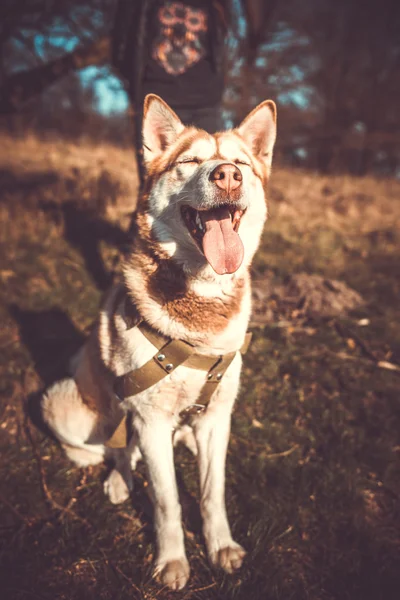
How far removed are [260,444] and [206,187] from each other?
1798 millimetres

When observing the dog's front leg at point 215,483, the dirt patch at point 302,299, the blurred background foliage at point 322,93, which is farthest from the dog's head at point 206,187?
the blurred background foliage at point 322,93

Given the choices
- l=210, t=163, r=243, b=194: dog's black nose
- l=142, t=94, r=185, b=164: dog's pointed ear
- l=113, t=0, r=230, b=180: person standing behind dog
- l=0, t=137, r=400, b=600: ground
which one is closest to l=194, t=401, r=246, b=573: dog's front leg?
l=0, t=137, r=400, b=600: ground

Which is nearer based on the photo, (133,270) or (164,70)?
(133,270)

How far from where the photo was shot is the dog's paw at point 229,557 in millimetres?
1887

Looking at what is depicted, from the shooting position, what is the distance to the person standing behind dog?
289cm

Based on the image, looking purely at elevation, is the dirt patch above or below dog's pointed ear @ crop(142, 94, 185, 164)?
below

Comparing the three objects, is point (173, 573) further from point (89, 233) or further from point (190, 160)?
point (89, 233)

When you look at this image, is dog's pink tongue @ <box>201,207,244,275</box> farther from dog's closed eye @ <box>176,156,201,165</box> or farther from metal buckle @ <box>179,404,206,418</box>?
metal buckle @ <box>179,404,206,418</box>

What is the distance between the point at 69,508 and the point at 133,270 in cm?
144

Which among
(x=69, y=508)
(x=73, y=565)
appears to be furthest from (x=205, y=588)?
(x=69, y=508)

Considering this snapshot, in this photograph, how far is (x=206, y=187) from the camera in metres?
1.73

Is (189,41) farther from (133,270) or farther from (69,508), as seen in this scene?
(69,508)

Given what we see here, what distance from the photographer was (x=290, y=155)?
1358 cm

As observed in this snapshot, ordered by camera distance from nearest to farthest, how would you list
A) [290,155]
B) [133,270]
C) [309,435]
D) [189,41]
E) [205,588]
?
1. [205,588]
2. [133,270]
3. [309,435]
4. [189,41]
5. [290,155]
